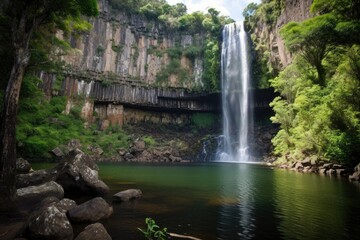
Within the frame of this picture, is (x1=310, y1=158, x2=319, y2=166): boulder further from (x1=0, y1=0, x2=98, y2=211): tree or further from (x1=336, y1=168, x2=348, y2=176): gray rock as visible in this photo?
(x1=0, y1=0, x2=98, y2=211): tree

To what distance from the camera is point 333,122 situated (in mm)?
18281

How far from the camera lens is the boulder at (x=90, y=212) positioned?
7105mm

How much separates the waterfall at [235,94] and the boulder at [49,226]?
4122 cm

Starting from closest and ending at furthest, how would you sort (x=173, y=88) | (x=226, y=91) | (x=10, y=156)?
(x=10, y=156)
(x=226, y=91)
(x=173, y=88)

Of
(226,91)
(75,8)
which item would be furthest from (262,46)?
(75,8)

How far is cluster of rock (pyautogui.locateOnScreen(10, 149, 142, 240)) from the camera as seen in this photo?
566 centimetres

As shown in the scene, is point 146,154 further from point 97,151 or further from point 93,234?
point 93,234

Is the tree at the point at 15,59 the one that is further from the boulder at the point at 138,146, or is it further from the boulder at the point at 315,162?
the boulder at the point at 138,146

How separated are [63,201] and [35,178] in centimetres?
424

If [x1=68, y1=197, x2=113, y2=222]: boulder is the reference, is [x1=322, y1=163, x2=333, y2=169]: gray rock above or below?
above

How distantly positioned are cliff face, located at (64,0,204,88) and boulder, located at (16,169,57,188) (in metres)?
44.9

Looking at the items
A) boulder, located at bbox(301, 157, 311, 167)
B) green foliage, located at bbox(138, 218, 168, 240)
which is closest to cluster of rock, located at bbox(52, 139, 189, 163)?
boulder, located at bbox(301, 157, 311, 167)

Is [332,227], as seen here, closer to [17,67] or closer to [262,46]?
[17,67]

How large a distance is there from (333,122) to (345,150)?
207cm
